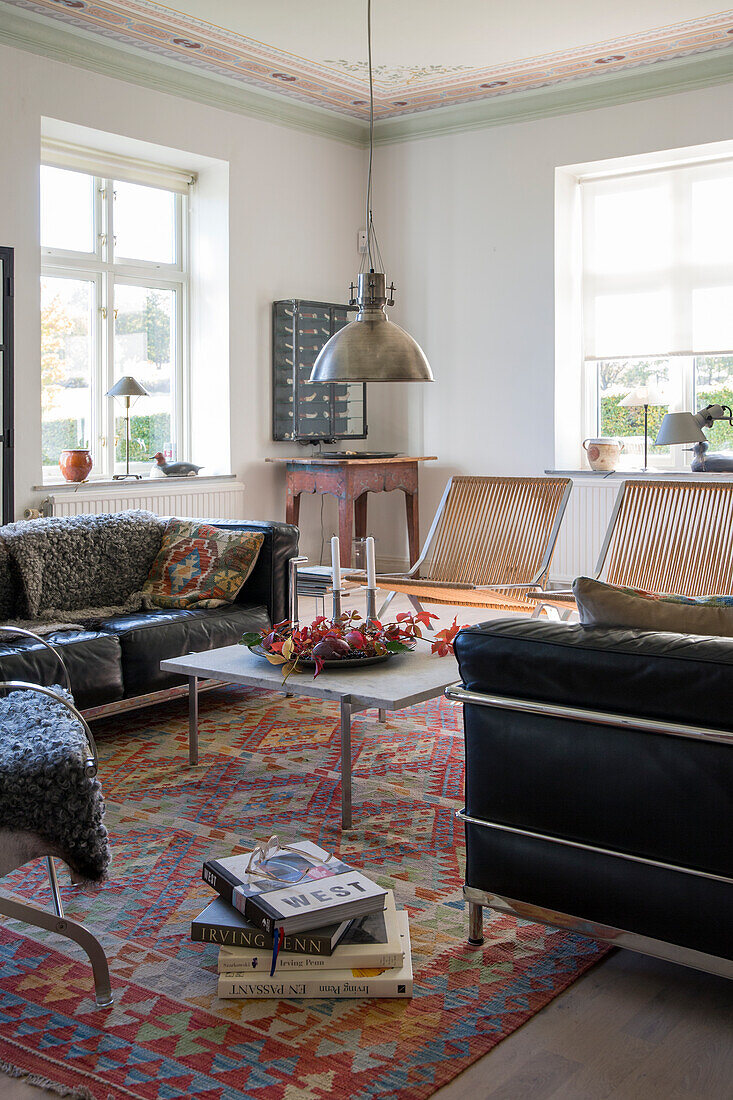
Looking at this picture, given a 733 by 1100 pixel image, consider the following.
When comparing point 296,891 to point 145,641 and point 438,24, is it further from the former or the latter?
point 438,24

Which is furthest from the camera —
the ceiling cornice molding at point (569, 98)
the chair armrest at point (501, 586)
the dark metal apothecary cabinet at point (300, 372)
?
the dark metal apothecary cabinet at point (300, 372)

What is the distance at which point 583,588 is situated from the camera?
210cm

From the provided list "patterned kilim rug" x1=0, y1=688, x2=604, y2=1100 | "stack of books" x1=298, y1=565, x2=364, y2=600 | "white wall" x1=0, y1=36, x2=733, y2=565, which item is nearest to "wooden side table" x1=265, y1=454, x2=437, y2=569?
"white wall" x1=0, y1=36, x2=733, y2=565

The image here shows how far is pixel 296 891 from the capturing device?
209 cm

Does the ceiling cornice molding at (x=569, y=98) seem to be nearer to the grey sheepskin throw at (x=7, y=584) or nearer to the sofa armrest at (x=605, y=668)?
the grey sheepskin throw at (x=7, y=584)

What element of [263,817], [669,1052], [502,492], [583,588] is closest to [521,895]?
[669,1052]

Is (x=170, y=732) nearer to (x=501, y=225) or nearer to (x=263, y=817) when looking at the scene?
(x=263, y=817)

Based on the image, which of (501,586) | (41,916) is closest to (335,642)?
(41,916)

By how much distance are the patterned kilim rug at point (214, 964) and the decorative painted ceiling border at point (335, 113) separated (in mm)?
3957

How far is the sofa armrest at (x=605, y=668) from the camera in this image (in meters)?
1.85

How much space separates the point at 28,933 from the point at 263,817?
0.78 metres

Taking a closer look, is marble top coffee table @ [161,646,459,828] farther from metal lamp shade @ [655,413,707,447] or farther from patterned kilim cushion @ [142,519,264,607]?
metal lamp shade @ [655,413,707,447]

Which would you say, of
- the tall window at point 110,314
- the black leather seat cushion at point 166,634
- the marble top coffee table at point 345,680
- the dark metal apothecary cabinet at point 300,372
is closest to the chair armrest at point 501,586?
the black leather seat cushion at point 166,634

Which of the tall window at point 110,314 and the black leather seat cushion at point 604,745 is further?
the tall window at point 110,314
